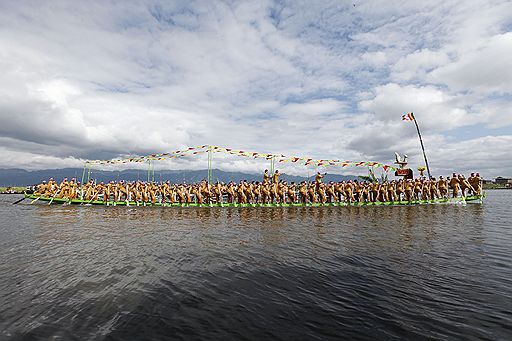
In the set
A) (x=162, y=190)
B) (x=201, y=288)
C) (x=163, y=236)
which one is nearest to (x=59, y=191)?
(x=162, y=190)

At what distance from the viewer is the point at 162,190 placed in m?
32.1

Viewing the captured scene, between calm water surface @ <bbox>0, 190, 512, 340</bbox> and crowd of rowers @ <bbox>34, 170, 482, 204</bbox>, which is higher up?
crowd of rowers @ <bbox>34, 170, 482, 204</bbox>

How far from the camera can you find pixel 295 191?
31.9m

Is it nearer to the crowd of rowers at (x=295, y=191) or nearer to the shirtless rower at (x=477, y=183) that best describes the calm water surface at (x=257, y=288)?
the crowd of rowers at (x=295, y=191)

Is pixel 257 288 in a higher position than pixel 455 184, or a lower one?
lower

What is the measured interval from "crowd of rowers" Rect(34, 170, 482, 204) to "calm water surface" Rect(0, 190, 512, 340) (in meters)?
17.2

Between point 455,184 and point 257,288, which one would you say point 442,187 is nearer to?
point 455,184

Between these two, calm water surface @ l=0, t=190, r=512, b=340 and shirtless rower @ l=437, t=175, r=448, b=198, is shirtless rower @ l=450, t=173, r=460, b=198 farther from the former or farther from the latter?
calm water surface @ l=0, t=190, r=512, b=340

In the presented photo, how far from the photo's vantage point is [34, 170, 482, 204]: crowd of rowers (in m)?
29.8

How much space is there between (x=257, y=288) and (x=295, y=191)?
999 inches

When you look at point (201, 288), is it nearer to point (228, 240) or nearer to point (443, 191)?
point (228, 240)

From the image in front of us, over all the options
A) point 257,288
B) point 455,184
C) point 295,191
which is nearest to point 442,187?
point 455,184

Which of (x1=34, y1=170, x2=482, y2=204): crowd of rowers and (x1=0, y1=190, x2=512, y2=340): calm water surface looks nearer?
(x1=0, y1=190, x2=512, y2=340): calm water surface

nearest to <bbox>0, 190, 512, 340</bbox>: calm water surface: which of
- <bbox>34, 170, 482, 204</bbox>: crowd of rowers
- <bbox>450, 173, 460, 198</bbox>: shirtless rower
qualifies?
<bbox>34, 170, 482, 204</bbox>: crowd of rowers
